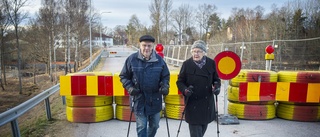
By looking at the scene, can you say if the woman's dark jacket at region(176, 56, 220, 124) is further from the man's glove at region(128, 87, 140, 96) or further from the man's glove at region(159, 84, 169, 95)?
the man's glove at region(128, 87, 140, 96)

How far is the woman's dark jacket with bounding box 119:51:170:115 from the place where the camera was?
358 centimetres

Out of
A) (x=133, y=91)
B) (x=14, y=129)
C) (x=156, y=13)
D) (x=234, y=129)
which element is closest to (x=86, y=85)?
(x=14, y=129)

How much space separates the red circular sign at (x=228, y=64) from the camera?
16.7 ft

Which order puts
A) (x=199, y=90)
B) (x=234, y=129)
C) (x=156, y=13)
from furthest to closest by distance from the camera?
(x=156, y=13) → (x=234, y=129) → (x=199, y=90)

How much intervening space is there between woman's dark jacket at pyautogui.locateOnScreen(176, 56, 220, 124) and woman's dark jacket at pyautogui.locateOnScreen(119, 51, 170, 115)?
0.41m

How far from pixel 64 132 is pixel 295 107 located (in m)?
5.04

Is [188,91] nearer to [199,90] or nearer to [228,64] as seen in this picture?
[199,90]

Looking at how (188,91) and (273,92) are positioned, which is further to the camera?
(273,92)

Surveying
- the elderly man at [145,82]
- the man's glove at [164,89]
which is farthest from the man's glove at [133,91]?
the man's glove at [164,89]

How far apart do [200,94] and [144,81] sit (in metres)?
0.84

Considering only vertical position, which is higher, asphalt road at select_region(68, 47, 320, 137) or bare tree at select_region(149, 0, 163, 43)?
bare tree at select_region(149, 0, 163, 43)

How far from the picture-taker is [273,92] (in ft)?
17.9

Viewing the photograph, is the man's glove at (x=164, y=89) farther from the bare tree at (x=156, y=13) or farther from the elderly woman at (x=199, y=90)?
the bare tree at (x=156, y=13)

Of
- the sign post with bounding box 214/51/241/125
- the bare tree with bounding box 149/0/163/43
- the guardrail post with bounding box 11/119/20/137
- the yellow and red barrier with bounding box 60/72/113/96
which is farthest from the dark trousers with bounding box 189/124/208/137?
the bare tree with bounding box 149/0/163/43
